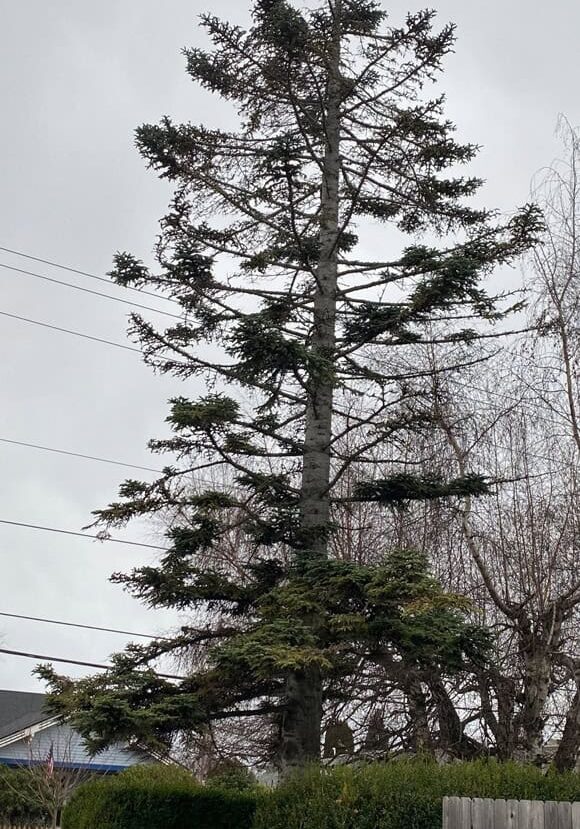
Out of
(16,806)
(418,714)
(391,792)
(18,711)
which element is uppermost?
(18,711)

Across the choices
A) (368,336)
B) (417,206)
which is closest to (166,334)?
(368,336)

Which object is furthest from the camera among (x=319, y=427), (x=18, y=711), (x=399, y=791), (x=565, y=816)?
(x=18, y=711)

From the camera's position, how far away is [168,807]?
9.74 metres

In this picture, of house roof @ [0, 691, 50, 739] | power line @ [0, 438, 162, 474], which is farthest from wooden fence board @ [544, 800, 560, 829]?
house roof @ [0, 691, 50, 739]

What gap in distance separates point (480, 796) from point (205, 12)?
9.18m

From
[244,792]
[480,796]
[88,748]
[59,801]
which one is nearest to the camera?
[480,796]

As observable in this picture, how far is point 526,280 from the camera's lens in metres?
11.0

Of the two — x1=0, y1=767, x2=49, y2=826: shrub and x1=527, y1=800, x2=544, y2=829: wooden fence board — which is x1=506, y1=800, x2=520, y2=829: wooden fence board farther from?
x1=0, y1=767, x2=49, y2=826: shrub

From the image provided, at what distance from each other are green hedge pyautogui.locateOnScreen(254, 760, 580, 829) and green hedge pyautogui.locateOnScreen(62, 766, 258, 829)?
2850 mm

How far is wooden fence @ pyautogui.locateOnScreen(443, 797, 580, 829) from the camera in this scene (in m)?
5.73

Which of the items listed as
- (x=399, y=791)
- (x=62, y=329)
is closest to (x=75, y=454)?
(x=62, y=329)

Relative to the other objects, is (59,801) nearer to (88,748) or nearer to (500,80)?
(88,748)

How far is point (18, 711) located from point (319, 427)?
19219mm

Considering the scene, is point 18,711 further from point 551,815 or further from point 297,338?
point 551,815
